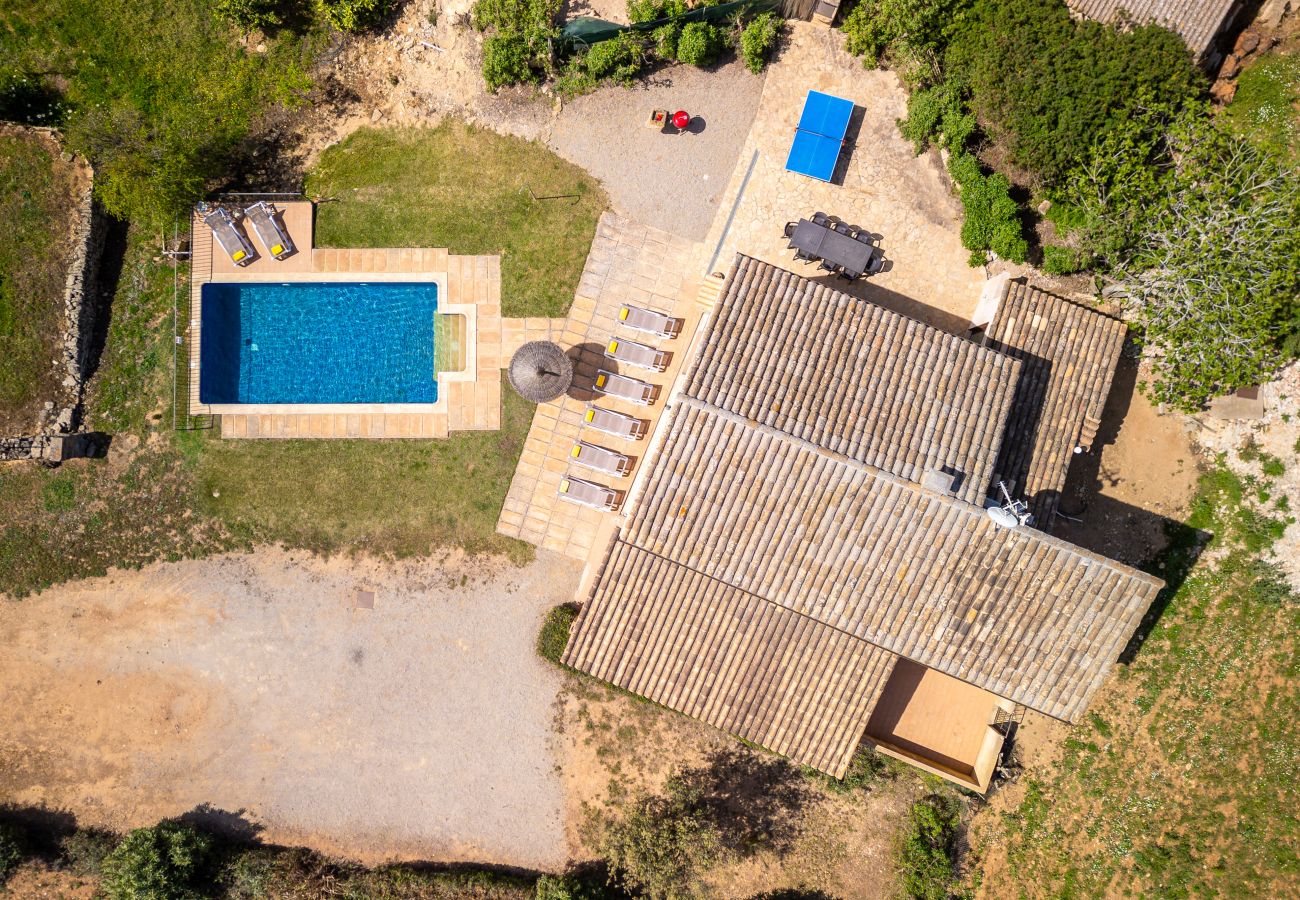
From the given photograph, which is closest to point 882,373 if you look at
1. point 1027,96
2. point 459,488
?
point 1027,96

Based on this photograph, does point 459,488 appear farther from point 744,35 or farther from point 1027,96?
point 1027,96

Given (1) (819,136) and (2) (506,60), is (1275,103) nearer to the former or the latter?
(1) (819,136)

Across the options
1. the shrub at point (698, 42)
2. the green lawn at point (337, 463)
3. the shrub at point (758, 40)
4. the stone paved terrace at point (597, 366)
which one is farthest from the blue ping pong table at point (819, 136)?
the green lawn at point (337, 463)

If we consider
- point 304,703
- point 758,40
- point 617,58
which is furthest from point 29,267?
point 758,40

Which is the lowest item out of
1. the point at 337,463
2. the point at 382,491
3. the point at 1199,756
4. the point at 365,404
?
the point at 382,491

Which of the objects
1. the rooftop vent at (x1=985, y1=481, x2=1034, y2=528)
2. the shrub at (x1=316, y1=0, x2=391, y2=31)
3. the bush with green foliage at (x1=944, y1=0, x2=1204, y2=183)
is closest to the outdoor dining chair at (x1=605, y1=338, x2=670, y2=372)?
the rooftop vent at (x1=985, y1=481, x2=1034, y2=528)

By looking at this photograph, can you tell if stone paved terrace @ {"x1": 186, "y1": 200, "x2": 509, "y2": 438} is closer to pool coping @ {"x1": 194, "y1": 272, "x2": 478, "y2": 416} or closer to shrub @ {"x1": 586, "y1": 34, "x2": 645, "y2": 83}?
pool coping @ {"x1": 194, "y1": 272, "x2": 478, "y2": 416}
